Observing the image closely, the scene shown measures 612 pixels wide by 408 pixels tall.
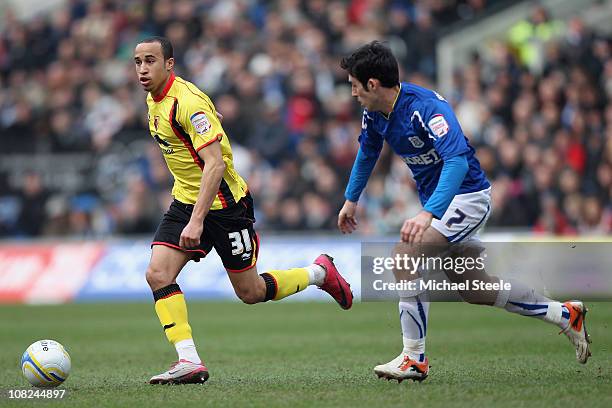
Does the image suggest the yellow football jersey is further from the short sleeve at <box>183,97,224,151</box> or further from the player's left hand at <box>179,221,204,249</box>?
the player's left hand at <box>179,221,204,249</box>

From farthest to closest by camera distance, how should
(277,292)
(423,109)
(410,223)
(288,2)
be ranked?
(288,2), (277,292), (423,109), (410,223)

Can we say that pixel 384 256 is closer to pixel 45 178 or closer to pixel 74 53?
pixel 45 178

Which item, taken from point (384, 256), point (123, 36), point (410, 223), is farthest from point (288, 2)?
point (410, 223)

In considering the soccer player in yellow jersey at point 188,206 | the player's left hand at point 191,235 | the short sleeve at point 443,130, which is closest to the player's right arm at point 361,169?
the short sleeve at point 443,130

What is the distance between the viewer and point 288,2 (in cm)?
2280

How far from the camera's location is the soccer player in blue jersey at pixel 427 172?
7148 millimetres

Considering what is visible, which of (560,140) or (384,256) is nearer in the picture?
(384,256)

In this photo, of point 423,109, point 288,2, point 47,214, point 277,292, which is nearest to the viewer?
point 423,109

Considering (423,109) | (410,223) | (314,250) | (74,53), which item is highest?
(74,53)

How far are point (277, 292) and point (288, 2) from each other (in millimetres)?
15495

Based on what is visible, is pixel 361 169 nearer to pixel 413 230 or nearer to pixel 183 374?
pixel 413 230

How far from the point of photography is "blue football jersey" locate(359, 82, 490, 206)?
7152mm

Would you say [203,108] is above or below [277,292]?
above

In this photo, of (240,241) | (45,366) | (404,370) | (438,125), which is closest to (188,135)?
(240,241)
